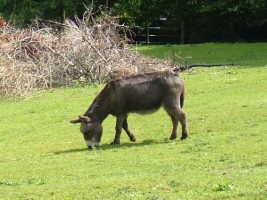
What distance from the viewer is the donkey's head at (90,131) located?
633 inches

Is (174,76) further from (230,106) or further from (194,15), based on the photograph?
(194,15)

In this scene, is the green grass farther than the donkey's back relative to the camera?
Yes

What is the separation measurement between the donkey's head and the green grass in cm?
1432

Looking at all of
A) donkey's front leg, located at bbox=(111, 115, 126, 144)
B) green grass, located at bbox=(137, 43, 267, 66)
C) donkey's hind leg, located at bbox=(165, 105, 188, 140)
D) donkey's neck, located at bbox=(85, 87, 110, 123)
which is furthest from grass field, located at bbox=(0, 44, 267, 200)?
green grass, located at bbox=(137, 43, 267, 66)

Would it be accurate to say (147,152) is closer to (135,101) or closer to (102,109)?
(135,101)

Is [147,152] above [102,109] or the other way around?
the other way around

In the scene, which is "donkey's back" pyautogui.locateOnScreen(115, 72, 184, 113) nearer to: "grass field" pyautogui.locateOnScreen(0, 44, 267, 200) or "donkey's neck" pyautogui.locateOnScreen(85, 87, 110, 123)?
"donkey's neck" pyautogui.locateOnScreen(85, 87, 110, 123)

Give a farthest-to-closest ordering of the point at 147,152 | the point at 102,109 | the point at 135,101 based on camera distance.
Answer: the point at 102,109 < the point at 135,101 < the point at 147,152

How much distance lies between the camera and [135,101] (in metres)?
16.3

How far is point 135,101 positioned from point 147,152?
1816 mm

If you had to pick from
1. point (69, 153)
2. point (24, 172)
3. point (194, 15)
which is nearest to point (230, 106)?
point (69, 153)

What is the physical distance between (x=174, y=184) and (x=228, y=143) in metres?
4.04

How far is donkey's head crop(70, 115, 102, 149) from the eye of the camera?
16.1 m

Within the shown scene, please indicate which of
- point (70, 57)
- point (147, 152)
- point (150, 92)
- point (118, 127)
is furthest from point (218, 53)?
point (147, 152)
